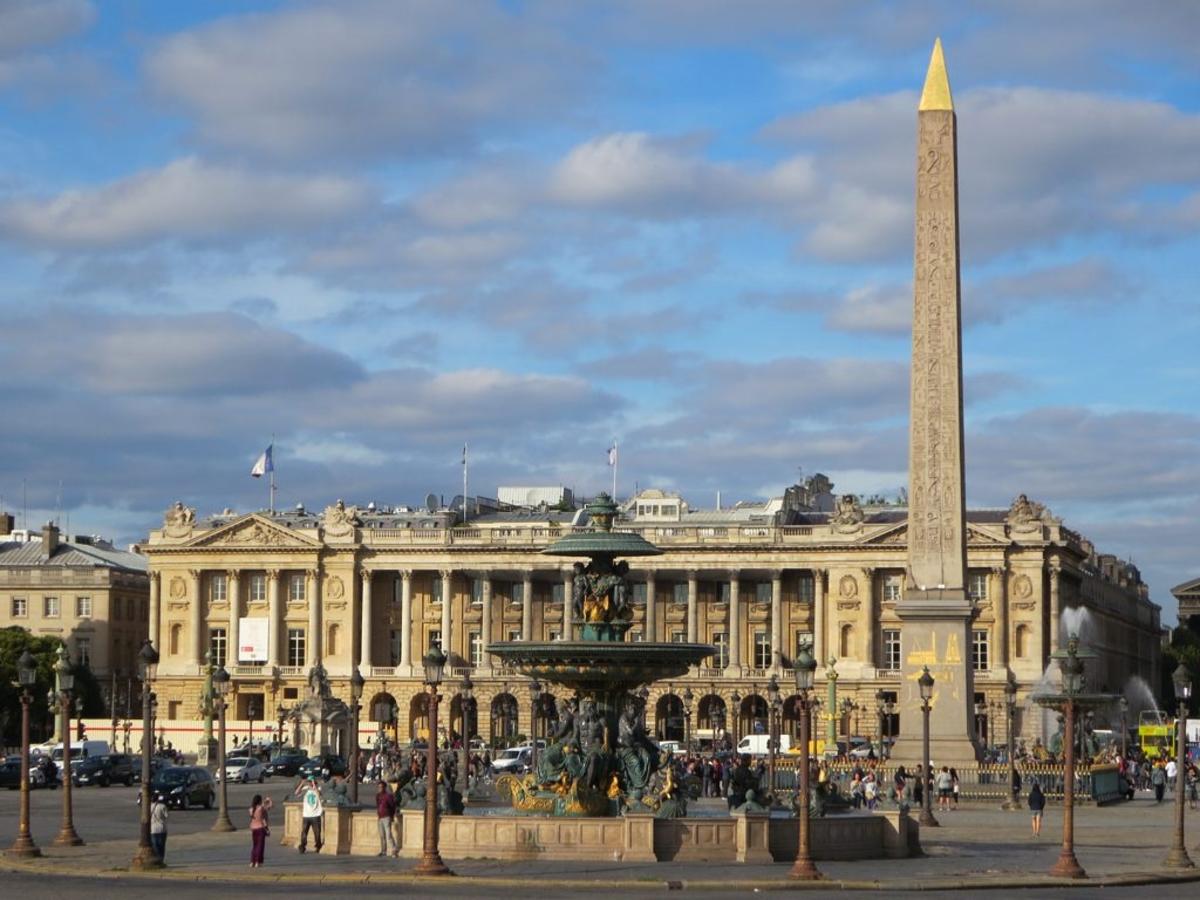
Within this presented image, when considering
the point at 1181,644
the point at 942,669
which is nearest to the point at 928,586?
the point at 942,669

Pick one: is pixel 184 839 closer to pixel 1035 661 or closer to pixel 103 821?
pixel 103 821

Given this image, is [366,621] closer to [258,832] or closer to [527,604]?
[527,604]

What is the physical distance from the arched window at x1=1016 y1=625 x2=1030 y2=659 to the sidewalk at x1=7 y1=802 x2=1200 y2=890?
78.8 meters

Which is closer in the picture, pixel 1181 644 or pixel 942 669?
pixel 942 669

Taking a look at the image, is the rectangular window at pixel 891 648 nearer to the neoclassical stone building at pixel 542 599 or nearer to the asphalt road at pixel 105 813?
the neoclassical stone building at pixel 542 599

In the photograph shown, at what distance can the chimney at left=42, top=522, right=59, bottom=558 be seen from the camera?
14362cm

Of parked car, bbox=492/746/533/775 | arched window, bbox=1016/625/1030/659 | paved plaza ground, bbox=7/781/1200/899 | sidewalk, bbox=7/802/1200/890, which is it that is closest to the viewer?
paved plaza ground, bbox=7/781/1200/899

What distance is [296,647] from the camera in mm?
136000

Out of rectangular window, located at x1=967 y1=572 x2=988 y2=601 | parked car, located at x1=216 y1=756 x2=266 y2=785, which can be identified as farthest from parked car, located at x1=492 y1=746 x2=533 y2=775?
rectangular window, located at x1=967 y1=572 x2=988 y2=601

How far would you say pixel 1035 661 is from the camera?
123062 mm

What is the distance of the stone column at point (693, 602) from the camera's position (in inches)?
5187

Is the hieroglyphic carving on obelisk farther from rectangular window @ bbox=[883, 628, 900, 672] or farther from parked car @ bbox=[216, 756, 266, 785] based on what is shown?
rectangular window @ bbox=[883, 628, 900, 672]

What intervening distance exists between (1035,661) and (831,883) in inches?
3648

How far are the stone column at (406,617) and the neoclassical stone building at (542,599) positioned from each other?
14cm
